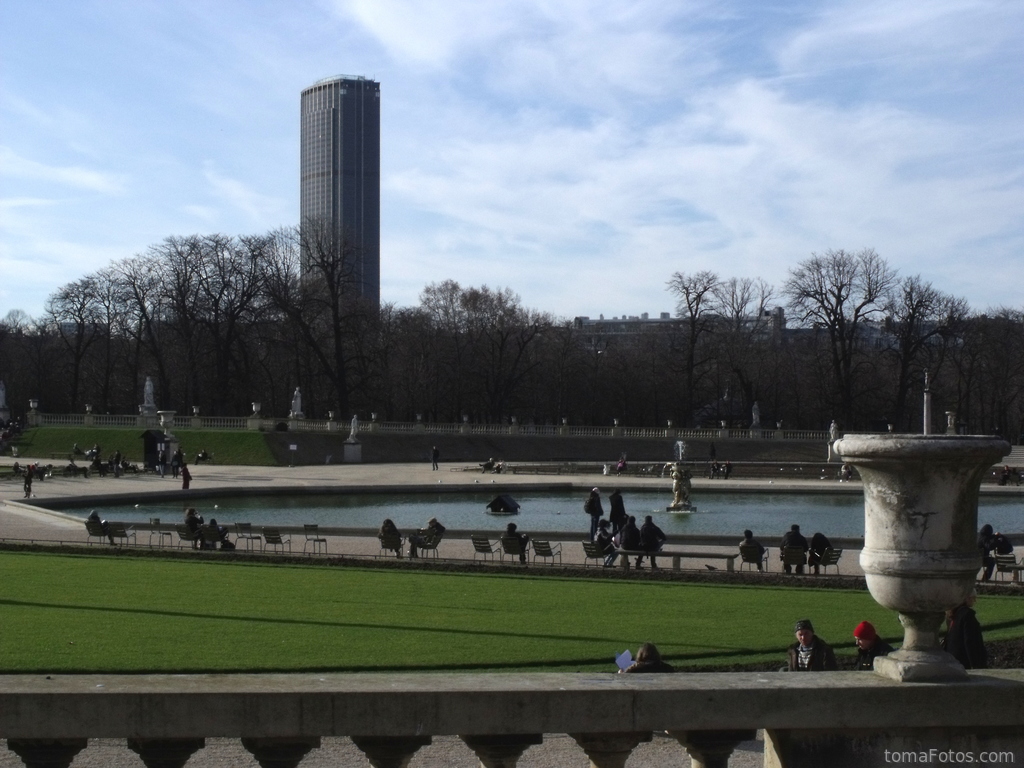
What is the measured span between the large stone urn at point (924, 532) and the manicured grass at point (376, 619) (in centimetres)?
801

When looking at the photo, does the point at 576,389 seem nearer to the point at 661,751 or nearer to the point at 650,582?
the point at 650,582

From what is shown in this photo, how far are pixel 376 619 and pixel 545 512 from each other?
922 inches

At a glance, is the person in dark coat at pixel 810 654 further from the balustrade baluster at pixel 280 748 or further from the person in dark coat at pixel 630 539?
the person in dark coat at pixel 630 539

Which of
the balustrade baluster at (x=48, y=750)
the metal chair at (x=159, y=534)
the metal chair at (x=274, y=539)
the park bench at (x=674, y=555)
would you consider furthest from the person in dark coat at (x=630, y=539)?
the balustrade baluster at (x=48, y=750)

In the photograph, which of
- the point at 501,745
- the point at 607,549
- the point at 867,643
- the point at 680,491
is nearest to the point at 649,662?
the point at 867,643

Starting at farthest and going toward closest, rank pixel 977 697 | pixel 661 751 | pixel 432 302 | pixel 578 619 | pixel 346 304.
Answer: pixel 432 302
pixel 346 304
pixel 578 619
pixel 661 751
pixel 977 697

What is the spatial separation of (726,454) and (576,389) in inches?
995

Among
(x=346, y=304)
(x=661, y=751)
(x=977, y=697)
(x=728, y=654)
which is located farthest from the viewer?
(x=346, y=304)

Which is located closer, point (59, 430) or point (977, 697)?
point (977, 697)

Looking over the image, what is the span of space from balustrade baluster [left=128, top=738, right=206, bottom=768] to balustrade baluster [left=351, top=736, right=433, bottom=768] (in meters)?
0.62

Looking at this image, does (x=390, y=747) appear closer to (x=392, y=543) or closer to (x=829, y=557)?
(x=829, y=557)

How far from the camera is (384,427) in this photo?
2955 inches

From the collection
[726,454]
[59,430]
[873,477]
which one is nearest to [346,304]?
[59,430]

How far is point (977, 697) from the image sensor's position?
4551 millimetres
